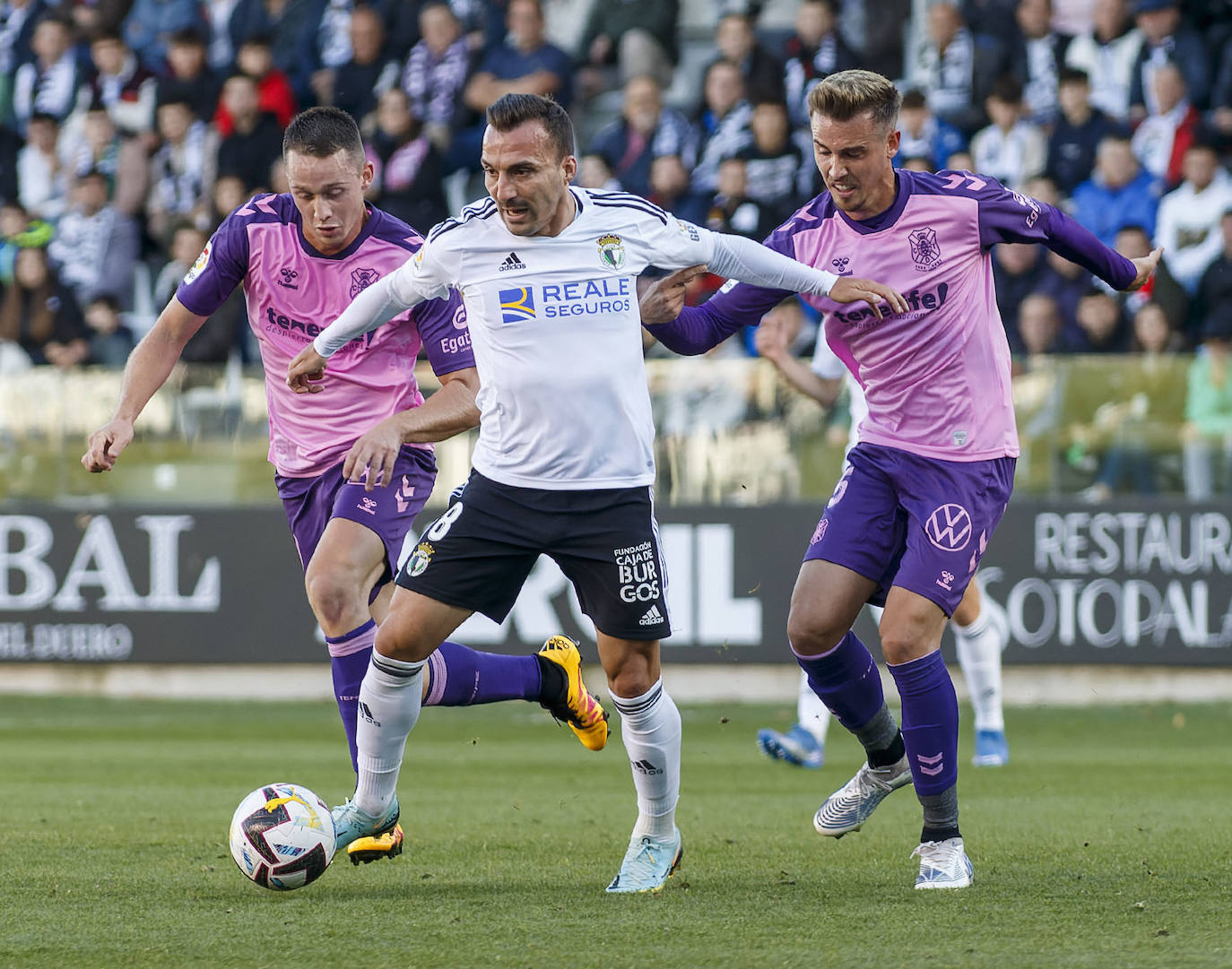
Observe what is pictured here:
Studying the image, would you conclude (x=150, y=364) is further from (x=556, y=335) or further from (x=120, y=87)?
(x=120, y=87)

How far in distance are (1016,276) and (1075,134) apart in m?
1.69

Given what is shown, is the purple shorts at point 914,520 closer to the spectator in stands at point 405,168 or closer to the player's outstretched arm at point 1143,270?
the player's outstretched arm at point 1143,270

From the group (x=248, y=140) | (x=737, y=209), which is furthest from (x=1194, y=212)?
(x=248, y=140)

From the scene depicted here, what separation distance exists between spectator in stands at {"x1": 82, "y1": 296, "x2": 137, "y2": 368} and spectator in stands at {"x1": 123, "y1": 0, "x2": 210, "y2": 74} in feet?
12.3

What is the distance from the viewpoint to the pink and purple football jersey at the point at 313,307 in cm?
621

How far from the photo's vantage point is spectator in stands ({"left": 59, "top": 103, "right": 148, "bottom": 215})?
16234mm

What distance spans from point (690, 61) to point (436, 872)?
40.2 ft

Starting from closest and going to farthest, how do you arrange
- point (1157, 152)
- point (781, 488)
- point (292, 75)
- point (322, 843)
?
point (322, 843), point (781, 488), point (1157, 152), point (292, 75)

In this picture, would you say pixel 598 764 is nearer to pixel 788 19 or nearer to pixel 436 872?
pixel 436 872

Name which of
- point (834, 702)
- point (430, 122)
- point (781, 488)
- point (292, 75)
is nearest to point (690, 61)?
point (430, 122)

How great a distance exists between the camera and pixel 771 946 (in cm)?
431

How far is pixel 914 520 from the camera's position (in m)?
5.57

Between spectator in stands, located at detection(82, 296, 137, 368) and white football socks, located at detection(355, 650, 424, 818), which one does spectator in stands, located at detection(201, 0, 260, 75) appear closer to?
spectator in stands, located at detection(82, 296, 137, 368)

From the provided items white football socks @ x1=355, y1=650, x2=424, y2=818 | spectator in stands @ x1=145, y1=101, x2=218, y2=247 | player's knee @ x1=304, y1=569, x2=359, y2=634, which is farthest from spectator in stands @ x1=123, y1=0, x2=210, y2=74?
white football socks @ x1=355, y1=650, x2=424, y2=818
